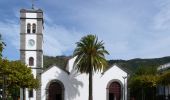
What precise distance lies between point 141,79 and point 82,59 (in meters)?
19.0

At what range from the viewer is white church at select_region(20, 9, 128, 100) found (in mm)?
83625

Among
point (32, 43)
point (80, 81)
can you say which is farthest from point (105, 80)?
point (32, 43)

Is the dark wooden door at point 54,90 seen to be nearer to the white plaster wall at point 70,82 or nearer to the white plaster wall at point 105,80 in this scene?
the white plaster wall at point 70,82

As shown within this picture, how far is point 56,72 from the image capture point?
84.2 m

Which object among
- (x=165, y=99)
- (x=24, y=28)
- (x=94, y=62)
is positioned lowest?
(x=165, y=99)

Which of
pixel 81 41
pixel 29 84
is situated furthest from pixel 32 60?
pixel 29 84

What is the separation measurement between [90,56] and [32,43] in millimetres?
11663

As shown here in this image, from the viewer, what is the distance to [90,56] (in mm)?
79625

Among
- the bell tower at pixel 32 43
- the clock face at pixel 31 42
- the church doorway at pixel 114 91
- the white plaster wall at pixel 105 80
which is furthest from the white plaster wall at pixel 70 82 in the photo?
the clock face at pixel 31 42

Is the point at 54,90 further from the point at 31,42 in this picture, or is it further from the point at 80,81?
the point at 31,42

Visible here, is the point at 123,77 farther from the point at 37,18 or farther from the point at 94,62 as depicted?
the point at 37,18

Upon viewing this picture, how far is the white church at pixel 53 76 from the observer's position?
8362cm

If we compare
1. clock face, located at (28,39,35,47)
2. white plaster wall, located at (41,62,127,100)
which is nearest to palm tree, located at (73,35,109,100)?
white plaster wall, located at (41,62,127,100)

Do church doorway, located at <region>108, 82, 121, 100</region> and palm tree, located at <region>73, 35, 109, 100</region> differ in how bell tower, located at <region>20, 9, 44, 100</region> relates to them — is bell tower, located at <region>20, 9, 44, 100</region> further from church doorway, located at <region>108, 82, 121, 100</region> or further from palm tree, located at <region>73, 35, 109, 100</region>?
church doorway, located at <region>108, 82, 121, 100</region>
